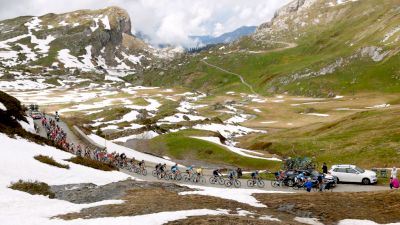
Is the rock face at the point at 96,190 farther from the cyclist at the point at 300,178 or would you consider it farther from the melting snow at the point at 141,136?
the melting snow at the point at 141,136

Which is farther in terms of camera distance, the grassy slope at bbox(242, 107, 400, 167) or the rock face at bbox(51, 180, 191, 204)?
the grassy slope at bbox(242, 107, 400, 167)

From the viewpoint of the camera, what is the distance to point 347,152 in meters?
69.5

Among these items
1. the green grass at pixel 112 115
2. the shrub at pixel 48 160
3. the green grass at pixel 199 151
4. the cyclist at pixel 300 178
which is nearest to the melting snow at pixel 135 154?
the green grass at pixel 199 151

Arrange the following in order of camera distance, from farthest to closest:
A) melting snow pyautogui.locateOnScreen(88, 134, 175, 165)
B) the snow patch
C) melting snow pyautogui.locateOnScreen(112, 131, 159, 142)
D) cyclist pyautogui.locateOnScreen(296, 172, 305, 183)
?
melting snow pyautogui.locateOnScreen(112, 131, 159, 142) < melting snow pyautogui.locateOnScreen(88, 134, 175, 165) < the snow patch < cyclist pyautogui.locateOnScreen(296, 172, 305, 183)

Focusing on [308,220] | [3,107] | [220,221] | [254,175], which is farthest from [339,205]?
[3,107]

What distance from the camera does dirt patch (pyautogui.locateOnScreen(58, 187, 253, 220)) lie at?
79.9ft

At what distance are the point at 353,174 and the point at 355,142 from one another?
25024mm

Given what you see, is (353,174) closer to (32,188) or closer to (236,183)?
(236,183)

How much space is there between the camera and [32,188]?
102ft

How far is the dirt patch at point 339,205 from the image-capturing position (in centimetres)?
2652

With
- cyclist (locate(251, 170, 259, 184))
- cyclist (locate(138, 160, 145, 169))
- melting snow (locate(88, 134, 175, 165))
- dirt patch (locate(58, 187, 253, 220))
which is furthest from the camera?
melting snow (locate(88, 134, 175, 165))

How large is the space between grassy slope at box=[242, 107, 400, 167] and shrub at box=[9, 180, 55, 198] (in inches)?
1901

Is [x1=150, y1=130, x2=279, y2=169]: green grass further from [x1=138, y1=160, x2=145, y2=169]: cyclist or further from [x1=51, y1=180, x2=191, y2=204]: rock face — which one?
[x1=51, y1=180, x2=191, y2=204]: rock face

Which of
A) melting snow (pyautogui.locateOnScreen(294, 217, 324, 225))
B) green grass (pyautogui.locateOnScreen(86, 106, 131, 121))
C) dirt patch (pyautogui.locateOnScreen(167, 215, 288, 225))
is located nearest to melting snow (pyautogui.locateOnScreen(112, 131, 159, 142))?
green grass (pyautogui.locateOnScreen(86, 106, 131, 121))
